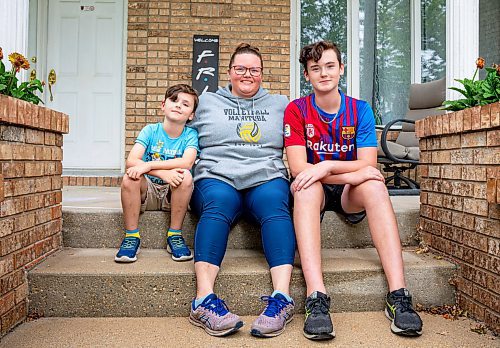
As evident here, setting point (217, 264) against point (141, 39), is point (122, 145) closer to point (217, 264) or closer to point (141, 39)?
point (141, 39)

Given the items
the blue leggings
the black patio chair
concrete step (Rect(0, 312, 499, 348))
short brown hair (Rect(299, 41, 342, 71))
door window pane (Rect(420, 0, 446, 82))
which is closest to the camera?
concrete step (Rect(0, 312, 499, 348))

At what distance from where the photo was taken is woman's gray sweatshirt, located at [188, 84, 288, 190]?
74.0 inches

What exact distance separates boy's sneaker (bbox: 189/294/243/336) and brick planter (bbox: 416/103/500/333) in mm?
869

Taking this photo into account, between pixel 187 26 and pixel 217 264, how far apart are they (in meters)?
3.31

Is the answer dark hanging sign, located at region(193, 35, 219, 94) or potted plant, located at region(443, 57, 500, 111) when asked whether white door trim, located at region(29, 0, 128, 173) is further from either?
potted plant, located at region(443, 57, 500, 111)

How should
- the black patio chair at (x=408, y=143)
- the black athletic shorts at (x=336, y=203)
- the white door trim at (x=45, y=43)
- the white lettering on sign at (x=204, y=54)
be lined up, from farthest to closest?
the white door trim at (x=45, y=43) < the white lettering on sign at (x=204, y=54) < the black patio chair at (x=408, y=143) < the black athletic shorts at (x=336, y=203)

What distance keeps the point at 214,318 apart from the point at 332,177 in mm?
715

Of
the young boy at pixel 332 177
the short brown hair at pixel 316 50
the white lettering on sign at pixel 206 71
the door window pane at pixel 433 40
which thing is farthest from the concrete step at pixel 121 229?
the door window pane at pixel 433 40

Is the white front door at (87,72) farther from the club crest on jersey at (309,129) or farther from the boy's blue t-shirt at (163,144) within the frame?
the club crest on jersey at (309,129)

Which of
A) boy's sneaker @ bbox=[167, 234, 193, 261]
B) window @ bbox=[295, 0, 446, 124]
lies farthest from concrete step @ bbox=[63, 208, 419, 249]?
window @ bbox=[295, 0, 446, 124]

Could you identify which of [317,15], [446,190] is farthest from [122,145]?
[446,190]

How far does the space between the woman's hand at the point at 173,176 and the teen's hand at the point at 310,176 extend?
1.56 ft

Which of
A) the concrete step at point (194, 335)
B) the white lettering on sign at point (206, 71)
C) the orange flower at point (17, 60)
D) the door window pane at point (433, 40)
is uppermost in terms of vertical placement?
the door window pane at point (433, 40)

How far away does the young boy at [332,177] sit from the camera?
1.59 meters
